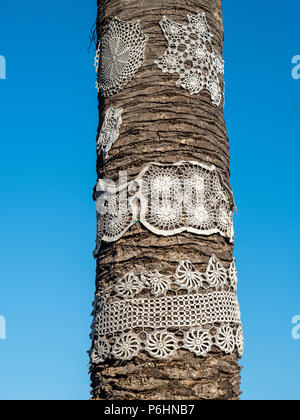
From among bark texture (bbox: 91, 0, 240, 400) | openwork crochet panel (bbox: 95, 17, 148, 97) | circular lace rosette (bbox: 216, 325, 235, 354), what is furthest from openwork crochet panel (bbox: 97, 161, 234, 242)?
openwork crochet panel (bbox: 95, 17, 148, 97)

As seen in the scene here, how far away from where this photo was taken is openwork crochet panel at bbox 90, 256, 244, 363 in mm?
2473

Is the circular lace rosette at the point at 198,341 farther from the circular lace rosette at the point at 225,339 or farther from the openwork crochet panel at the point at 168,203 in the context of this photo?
the openwork crochet panel at the point at 168,203

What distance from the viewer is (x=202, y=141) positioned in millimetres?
2820

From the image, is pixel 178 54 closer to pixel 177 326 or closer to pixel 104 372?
pixel 177 326

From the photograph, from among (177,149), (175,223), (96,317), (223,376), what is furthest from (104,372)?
(177,149)

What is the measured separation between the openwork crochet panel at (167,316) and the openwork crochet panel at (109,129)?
2.40 ft

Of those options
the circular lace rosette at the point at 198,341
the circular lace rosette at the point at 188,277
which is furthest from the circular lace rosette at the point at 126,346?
the circular lace rosette at the point at 188,277

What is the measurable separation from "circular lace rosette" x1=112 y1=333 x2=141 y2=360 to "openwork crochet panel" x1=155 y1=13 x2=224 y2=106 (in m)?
1.28

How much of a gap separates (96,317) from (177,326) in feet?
1.44

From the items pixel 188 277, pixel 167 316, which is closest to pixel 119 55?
pixel 188 277

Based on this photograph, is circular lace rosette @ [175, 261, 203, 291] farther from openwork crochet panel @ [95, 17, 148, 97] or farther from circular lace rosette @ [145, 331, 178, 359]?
openwork crochet panel @ [95, 17, 148, 97]

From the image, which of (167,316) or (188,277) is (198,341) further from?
(188,277)

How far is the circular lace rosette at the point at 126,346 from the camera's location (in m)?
2.47

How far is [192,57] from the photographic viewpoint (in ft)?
9.83
